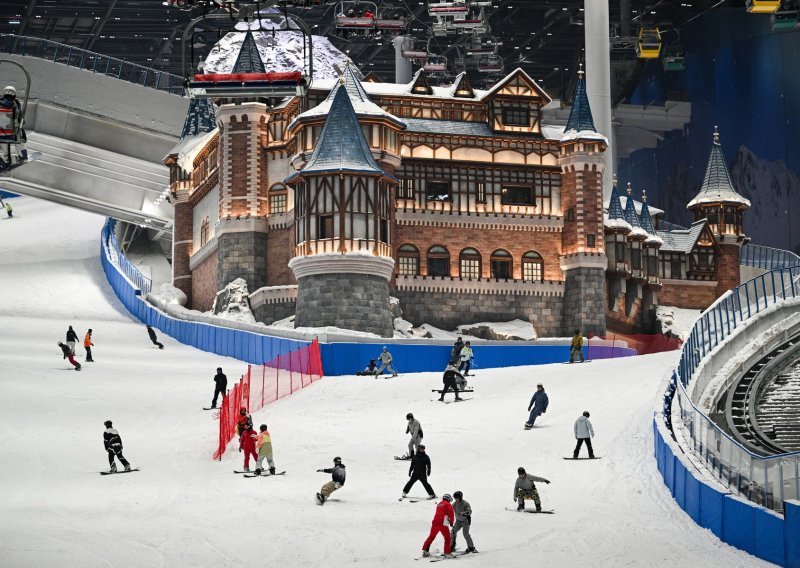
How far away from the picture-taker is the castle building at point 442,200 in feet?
204

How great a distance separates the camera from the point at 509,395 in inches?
1475

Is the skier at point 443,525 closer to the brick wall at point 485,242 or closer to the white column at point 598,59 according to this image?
the brick wall at point 485,242

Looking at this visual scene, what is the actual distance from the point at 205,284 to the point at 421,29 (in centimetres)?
2402

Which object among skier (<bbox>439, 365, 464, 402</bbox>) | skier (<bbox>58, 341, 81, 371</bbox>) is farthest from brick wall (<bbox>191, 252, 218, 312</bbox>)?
skier (<bbox>439, 365, 464, 402</bbox>)

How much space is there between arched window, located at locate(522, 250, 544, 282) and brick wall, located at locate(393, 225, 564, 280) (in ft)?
0.58

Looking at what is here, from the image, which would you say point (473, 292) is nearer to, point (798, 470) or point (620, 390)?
point (620, 390)

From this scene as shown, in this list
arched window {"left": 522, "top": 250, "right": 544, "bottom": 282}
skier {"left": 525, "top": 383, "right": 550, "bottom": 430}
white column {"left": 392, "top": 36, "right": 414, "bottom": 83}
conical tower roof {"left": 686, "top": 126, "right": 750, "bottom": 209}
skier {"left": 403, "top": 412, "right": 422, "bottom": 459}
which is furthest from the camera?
white column {"left": 392, "top": 36, "right": 414, "bottom": 83}

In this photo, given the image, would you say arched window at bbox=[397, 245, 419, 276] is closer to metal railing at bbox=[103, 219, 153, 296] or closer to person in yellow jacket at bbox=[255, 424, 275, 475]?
metal railing at bbox=[103, 219, 153, 296]

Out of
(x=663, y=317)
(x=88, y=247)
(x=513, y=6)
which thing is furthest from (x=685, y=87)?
(x=88, y=247)

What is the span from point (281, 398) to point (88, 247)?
4381cm

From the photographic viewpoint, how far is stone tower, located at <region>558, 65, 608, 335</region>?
214ft

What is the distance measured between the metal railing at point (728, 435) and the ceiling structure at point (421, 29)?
43.1 meters

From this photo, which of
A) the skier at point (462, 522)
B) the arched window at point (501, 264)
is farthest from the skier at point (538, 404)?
the arched window at point (501, 264)

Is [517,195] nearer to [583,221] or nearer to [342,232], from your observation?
[583,221]
